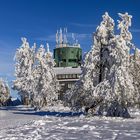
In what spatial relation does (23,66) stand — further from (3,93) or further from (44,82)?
(3,93)

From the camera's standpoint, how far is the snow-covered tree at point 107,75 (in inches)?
1529

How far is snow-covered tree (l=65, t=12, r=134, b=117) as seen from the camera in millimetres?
38844

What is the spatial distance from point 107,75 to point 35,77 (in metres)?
33.3

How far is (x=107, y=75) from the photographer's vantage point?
4050 centimetres

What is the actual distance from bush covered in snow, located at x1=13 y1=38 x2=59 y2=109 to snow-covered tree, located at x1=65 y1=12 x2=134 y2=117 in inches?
973

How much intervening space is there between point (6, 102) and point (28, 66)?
26507mm

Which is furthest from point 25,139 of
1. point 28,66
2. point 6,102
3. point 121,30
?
point 6,102

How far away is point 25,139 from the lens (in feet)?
70.7

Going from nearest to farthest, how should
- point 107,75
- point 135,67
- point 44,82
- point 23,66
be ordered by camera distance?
point 107,75
point 135,67
point 44,82
point 23,66

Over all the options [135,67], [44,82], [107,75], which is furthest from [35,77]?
[107,75]

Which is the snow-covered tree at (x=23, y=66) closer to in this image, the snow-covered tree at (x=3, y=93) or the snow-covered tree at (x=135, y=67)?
the snow-covered tree at (x=3, y=93)

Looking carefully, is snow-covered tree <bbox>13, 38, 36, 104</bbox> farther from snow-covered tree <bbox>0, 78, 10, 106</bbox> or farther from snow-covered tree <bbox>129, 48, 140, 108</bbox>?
snow-covered tree <bbox>129, 48, 140, 108</bbox>

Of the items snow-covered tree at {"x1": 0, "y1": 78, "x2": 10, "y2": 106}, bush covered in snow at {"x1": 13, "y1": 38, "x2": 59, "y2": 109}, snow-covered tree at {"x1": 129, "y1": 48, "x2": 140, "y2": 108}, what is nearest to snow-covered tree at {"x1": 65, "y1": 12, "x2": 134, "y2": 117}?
snow-covered tree at {"x1": 129, "y1": 48, "x2": 140, "y2": 108}

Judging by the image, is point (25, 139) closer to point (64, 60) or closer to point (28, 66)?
point (28, 66)
